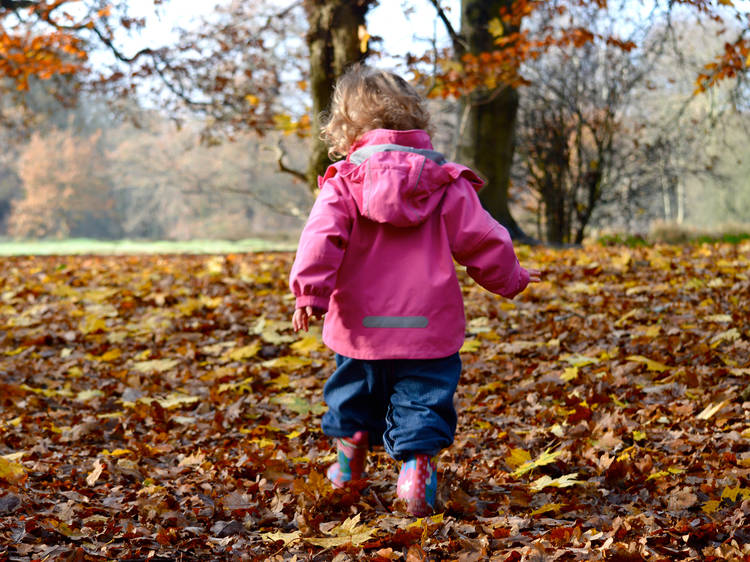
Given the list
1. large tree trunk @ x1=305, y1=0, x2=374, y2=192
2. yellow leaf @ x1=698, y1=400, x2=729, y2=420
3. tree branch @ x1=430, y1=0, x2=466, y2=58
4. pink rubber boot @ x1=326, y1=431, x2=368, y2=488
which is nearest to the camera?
pink rubber boot @ x1=326, y1=431, x2=368, y2=488

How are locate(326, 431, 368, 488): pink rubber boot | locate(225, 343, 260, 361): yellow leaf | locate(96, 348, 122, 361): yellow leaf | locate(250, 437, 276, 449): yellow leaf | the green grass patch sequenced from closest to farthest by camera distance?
locate(326, 431, 368, 488): pink rubber boot < locate(250, 437, 276, 449): yellow leaf < locate(225, 343, 260, 361): yellow leaf < locate(96, 348, 122, 361): yellow leaf < the green grass patch

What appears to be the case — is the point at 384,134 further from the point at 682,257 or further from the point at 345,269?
the point at 682,257

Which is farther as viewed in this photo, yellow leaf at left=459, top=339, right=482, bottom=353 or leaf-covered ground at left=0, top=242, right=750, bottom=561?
yellow leaf at left=459, top=339, right=482, bottom=353

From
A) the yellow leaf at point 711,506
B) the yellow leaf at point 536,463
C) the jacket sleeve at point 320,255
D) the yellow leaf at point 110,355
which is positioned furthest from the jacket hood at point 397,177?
the yellow leaf at point 110,355

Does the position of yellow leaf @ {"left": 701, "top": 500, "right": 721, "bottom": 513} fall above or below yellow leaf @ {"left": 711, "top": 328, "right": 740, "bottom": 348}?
below

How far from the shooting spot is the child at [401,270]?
237 cm

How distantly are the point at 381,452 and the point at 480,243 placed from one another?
1.30 m

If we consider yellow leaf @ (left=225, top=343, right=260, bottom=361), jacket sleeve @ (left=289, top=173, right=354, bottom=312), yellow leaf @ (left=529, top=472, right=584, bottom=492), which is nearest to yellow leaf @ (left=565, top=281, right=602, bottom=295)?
yellow leaf @ (left=225, top=343, right=260, bottom=361)

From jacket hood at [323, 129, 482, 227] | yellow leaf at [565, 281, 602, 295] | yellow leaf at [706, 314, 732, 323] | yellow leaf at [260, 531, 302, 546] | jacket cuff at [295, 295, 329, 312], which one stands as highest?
jacket hood at [323, 129, 482, 227]

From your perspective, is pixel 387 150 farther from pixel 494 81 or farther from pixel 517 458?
pixel 494 81

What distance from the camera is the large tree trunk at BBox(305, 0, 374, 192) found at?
23.5 ft

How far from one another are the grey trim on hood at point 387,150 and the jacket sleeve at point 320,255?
0.18 metres

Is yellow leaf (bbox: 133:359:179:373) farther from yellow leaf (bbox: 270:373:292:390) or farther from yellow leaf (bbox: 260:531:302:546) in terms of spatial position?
yellow leaf (bbox: 260:531:302:546)

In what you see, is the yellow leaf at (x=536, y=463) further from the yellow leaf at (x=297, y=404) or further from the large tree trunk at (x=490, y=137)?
the large tree trunk at (x=490, y=137)
